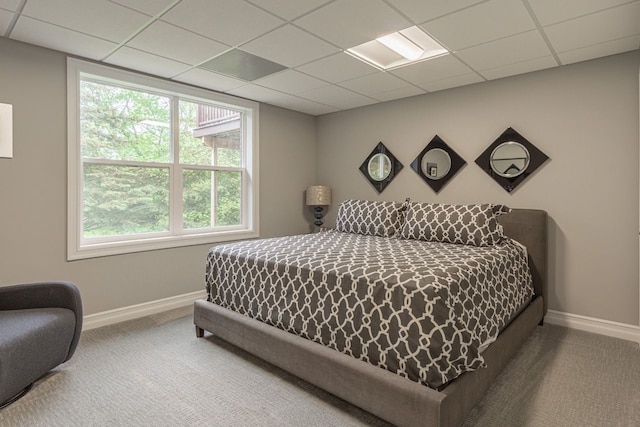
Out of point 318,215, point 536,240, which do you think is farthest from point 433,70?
point 318,215

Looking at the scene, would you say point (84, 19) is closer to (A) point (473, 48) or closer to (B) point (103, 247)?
(B) point (103, 247)

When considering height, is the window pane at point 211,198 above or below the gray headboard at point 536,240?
above

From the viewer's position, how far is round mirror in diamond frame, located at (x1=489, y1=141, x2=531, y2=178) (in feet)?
11.4

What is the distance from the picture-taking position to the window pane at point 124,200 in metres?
3.34

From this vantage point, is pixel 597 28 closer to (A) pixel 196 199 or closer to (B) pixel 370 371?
(B) pixel 370 371

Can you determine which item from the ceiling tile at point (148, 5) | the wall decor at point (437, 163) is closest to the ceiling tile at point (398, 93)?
the wall decor at point (437, 163)

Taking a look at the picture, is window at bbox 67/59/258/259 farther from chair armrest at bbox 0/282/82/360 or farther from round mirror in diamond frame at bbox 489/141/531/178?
round mirror in diamond frame at bbox 489/141/531/178

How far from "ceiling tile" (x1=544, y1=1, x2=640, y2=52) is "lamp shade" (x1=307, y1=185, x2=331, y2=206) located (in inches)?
118

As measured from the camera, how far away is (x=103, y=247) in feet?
10.8

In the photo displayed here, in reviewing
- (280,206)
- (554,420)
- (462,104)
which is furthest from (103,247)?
(462,104)

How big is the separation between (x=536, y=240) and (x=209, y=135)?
3647mm

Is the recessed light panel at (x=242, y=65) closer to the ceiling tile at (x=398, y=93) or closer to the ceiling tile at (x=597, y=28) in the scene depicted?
the ceiling tile at (x=398, y=93)

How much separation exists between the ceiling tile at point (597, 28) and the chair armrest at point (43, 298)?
12.5ft

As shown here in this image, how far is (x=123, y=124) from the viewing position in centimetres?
354
